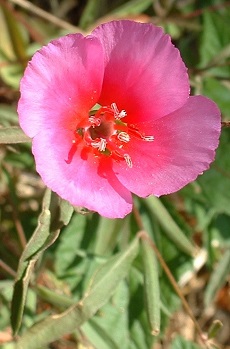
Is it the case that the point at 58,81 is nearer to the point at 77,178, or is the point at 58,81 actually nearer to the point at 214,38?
the point at 77,178

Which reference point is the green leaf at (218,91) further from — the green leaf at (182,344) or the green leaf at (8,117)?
the green leaf at (182,344)

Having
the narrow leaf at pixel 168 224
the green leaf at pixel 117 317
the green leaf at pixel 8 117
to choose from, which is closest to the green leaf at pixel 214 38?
the narrow leaf at pixel 168 224

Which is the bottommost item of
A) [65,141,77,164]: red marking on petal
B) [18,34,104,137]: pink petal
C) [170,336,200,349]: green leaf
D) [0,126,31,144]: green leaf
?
[170,336,200,349]: green leaf

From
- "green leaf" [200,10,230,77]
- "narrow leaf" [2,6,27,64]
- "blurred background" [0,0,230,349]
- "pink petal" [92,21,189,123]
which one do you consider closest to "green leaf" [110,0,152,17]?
"blurred background" [0,0,230,349]

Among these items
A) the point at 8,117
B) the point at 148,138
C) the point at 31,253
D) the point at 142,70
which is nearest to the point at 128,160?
the point at 148,138

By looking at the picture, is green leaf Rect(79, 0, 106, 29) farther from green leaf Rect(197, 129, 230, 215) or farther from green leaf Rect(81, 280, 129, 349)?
green leaf Rect(81, 280, 129, 349)

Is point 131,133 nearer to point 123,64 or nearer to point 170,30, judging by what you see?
point 123,64
